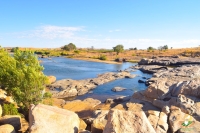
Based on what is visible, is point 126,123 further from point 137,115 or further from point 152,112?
point 152,112

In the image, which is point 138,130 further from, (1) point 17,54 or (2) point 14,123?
(1) point 17,54

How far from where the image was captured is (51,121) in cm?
1387

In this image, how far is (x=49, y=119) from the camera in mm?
13938

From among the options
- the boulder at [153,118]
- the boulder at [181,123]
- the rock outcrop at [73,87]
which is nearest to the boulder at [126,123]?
the boulder at [153,118]

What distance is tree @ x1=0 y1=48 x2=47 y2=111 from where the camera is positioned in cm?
2355

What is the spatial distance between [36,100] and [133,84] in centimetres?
3515

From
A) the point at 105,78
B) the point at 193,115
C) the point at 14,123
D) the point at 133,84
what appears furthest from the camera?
the point at 105,78

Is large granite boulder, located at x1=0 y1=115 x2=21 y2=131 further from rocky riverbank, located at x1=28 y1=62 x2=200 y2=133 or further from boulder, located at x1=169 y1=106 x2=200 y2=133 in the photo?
boulder, located at x1=169 y1=106 x2=200 y2=133

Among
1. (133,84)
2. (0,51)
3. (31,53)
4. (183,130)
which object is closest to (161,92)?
(183,130)

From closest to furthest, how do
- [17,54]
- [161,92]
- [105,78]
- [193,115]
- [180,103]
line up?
[193,115] < [180,103] < [17,54] < [161,92] < [105,78]

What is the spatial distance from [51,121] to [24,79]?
1144cm

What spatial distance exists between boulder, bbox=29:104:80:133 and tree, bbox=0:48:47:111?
9361mm

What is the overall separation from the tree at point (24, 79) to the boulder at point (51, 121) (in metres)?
9.36

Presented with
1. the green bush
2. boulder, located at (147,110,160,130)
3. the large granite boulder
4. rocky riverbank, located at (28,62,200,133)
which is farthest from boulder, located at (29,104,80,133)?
the green bush
